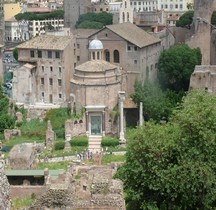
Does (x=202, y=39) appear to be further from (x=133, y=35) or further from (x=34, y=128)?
(x=34, y=128)

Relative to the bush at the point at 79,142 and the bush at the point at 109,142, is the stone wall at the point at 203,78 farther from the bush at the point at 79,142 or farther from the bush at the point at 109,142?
the bush at the point at 79,142

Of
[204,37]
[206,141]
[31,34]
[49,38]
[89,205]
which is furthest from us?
[31,34]

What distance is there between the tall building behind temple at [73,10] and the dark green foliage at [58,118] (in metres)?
40.2

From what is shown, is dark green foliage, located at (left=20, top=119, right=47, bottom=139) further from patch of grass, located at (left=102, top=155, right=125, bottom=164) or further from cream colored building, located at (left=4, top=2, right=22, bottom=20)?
cream colored building, located at (left=4, top=2, right=22, bottom=20)

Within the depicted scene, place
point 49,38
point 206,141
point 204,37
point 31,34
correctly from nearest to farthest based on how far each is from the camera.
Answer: point 206,141 → point 49,38 → point 204,37 → point 31,34

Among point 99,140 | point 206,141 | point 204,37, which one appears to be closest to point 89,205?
point 206,141

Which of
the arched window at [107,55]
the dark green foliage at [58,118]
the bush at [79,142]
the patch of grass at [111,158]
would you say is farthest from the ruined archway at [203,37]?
the patch of grass at [111,158]

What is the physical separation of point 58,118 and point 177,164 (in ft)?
67.3

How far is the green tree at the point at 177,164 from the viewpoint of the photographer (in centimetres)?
2220

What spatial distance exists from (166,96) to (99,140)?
23.2 ft

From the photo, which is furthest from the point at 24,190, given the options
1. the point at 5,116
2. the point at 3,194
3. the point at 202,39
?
the point at 202,39

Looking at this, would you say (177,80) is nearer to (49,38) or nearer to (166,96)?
(166,96)

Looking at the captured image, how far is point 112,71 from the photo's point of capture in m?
41.8

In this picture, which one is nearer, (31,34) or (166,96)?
Answer: (166,96)
